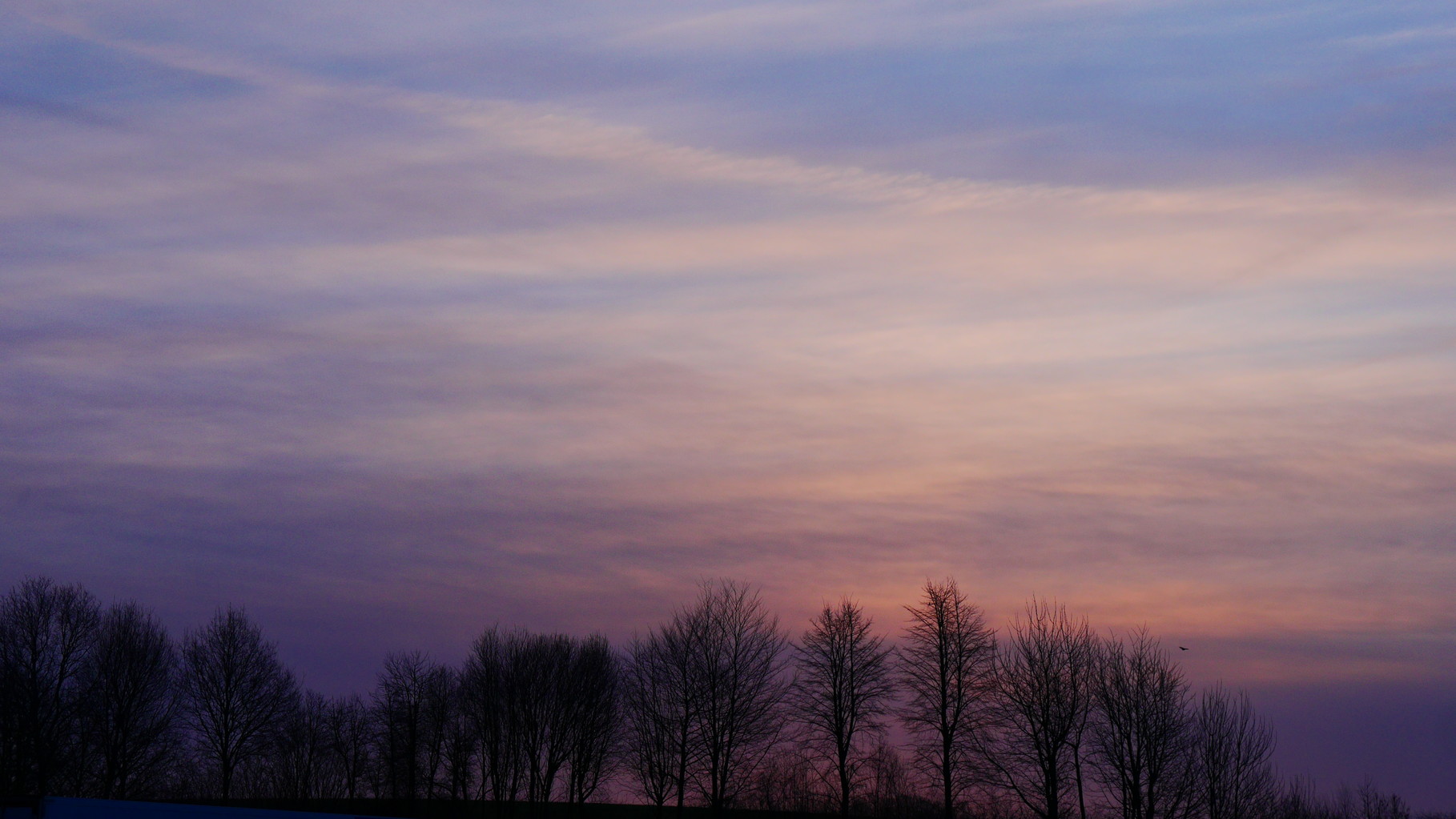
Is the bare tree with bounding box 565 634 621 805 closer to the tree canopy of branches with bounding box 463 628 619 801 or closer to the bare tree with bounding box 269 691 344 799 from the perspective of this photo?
the tree canopy of branches with bounding box 463 628 619 801

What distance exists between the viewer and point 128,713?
76.8 metres

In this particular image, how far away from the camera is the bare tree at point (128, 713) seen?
75625 mm

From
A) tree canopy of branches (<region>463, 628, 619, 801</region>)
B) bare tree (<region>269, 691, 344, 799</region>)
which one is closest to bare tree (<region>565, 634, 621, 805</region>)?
tree canopy of branches (<region>463, 628, 619, 801</region>)

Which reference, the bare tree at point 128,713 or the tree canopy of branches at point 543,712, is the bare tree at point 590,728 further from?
the bare tree at point 128,713

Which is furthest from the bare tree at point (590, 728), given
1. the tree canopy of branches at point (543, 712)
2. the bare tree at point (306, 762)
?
the bare tree at point (306, 762)

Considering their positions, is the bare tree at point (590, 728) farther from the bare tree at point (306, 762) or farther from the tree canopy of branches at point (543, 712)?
the bare tree at point (306, 762)

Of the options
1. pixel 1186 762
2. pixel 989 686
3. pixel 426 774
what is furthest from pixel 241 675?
pixel 1186 762

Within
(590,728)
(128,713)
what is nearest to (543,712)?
(590,728)

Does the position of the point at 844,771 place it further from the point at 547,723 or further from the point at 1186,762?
the point at 547,723

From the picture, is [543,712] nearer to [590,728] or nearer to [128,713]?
[590,728]

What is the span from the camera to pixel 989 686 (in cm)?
5853

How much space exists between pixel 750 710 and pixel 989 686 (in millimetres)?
14641

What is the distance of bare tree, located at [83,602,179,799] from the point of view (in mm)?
75625

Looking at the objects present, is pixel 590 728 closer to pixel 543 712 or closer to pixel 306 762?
pixel 543 712
